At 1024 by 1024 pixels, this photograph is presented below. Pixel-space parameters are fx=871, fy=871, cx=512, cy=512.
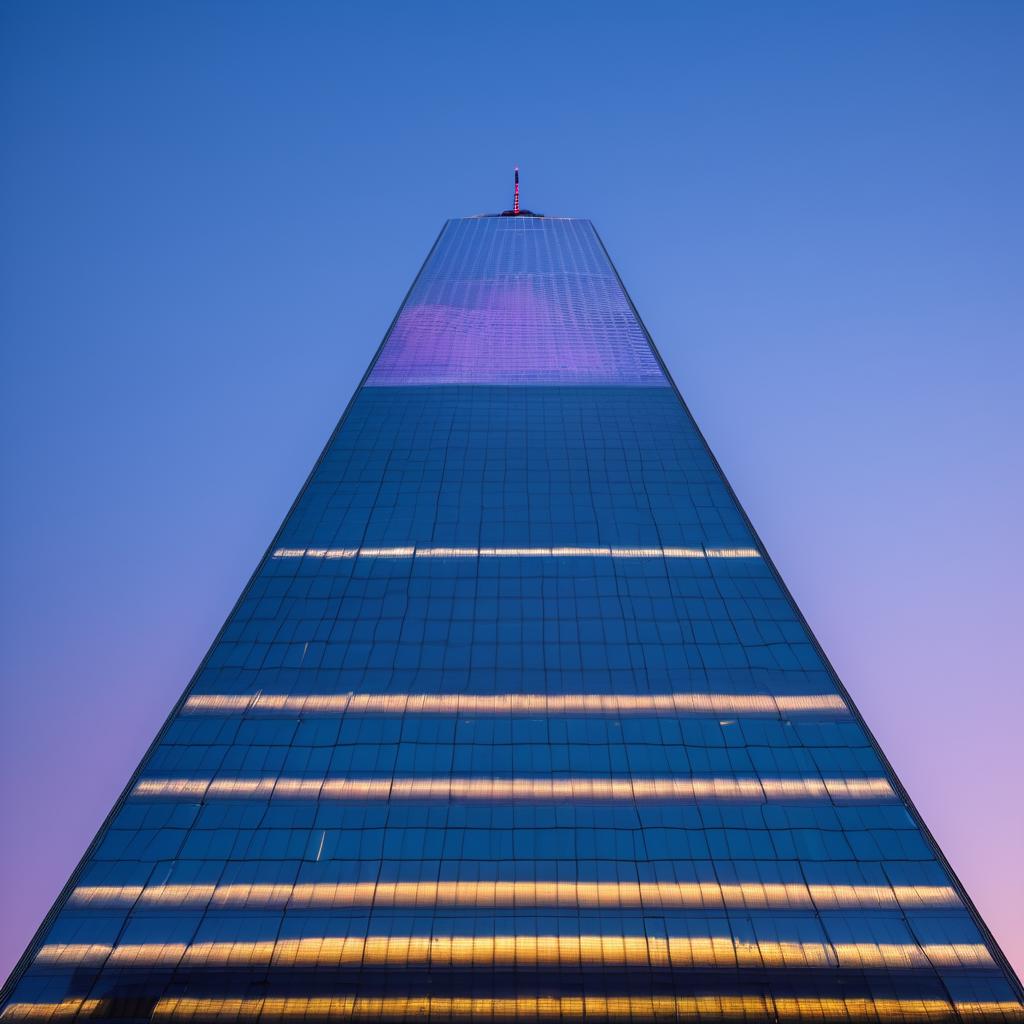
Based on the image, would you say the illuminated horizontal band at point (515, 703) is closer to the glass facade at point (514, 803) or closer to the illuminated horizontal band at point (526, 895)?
the glass facade at point (514, 803)

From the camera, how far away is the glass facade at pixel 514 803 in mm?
24375

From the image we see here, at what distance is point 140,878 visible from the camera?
27203mm

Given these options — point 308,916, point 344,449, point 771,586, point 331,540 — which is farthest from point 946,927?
point 344,449

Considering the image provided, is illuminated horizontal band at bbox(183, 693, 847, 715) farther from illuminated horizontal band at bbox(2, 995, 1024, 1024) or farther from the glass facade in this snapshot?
illuminated horizontal band at bbox(2, 995, 1024, 1024)

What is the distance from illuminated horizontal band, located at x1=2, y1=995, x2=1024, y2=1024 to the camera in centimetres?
2356

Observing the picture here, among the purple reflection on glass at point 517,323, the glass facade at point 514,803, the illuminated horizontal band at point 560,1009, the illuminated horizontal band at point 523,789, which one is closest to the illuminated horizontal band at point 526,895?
the glass facade at point 514,803

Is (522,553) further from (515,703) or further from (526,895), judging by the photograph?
(526,895)

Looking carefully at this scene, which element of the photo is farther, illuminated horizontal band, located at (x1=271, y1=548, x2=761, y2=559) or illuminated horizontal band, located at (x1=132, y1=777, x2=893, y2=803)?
illuminated horizontal band, located at (x1=271, y1=548, x2=761, y2=559)

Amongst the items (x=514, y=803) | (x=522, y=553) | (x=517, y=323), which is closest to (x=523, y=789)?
(x=514, y=803)

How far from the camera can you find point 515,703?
109ft

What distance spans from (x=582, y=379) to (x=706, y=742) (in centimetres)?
3105

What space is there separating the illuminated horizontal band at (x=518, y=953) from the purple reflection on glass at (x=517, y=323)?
1495 inches

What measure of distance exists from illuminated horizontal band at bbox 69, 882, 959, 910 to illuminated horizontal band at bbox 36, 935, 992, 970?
45.4 inches

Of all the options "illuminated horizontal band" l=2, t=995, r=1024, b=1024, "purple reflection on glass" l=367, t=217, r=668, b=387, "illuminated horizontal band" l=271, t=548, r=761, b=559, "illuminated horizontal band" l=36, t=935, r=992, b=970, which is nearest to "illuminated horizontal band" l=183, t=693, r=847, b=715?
"illuminated horizontal band" l=271, t=548, r=761, b=559
